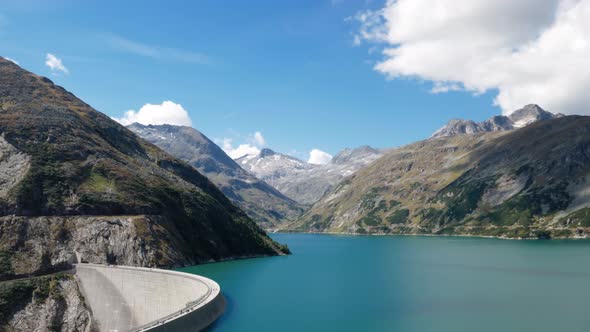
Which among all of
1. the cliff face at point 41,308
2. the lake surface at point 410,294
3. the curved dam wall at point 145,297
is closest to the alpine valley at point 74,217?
the cliff face at point 41,308

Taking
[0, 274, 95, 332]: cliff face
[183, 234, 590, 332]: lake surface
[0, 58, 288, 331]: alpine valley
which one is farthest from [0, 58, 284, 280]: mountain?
[183, 234, 590, 332]: lake surface

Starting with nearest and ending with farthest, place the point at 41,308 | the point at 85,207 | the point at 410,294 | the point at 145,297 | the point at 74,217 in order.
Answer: the point at 145,297 < the point at 41,308 < the point at 410,294 < the point at 74,217 < the point at 85,207

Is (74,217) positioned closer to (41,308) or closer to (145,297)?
(41,308)

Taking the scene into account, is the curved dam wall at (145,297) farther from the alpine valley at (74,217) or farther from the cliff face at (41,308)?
the alpine valley at (74,217)

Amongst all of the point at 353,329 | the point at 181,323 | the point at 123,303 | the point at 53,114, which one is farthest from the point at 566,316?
the point at 53,114

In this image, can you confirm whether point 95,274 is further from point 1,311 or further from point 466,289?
point 466,289

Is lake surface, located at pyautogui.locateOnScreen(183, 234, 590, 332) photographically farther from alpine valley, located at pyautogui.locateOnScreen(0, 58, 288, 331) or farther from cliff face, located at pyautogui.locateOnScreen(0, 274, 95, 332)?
cliff face, located at pyautogui.locateOnScreen(0, 274, 95, 332)

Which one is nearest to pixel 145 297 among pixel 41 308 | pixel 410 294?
pixel 41 308
